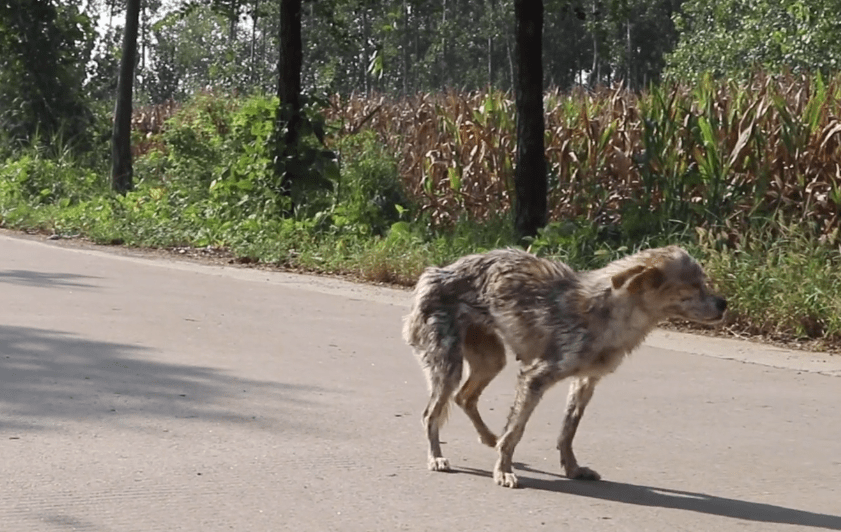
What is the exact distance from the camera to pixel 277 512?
646 cm

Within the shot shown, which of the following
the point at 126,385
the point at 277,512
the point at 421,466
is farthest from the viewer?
the point at 126,385

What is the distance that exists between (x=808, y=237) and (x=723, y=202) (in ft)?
4.31

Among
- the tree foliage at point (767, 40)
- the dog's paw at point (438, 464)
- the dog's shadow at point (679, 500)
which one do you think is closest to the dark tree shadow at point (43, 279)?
the dog's paw at point (438, 464)

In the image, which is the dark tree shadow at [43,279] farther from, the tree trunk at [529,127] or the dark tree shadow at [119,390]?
the tree trunk at [529,127]

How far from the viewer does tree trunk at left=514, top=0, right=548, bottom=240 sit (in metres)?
16.9

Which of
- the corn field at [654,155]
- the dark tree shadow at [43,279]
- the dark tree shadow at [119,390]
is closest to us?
the dark tree shadow at [119,390]

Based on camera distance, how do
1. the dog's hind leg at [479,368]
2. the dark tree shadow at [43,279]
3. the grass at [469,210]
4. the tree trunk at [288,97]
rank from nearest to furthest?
the dog's hind leg at [479,368] → the grass at [469,210] → the dark tree shadow at [43,279] → the tree trunk at [288,97]

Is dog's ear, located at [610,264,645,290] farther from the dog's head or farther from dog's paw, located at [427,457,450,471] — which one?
dog's paw, located at [427,457,450,471]

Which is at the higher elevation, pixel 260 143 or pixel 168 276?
pixel 260 143

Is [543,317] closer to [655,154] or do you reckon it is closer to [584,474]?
[584,474]

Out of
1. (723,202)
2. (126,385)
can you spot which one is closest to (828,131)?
(723,202)

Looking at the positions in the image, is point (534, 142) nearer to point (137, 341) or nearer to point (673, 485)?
point (137, 341)

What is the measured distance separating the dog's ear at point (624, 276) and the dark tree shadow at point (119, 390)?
2.16 m

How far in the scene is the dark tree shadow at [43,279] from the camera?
15195 millimetres
